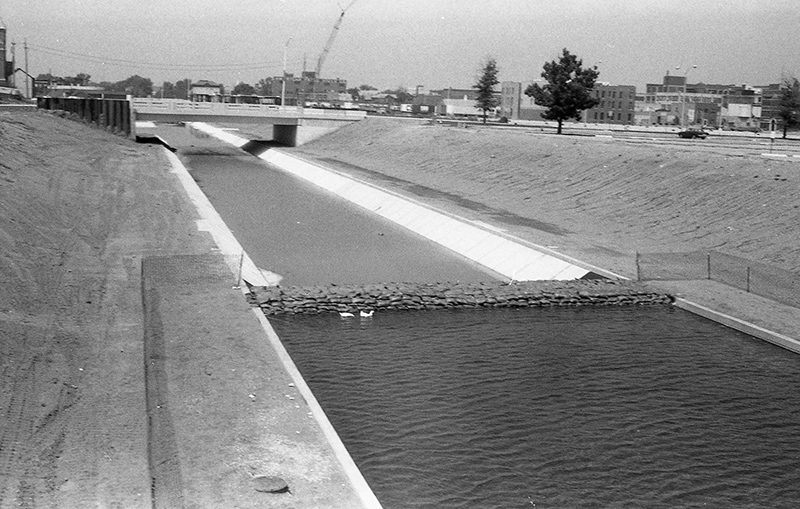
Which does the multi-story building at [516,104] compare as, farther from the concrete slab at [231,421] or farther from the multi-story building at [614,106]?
the concrete slab at [231,421]

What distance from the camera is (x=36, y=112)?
74062 mm

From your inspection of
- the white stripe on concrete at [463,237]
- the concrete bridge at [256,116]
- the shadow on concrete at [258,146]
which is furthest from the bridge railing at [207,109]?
the white stripe on concrete at [463,237]

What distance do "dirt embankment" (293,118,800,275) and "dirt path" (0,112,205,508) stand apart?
52.4 feet

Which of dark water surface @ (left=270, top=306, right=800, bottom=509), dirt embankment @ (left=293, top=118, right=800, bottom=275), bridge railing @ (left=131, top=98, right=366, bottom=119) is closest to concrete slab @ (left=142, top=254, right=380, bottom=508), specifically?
dark water surface @ (left=270, top=306, right=800, bottom=509)

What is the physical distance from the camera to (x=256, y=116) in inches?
3652

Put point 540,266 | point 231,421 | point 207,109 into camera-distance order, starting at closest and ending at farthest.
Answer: point 231,421
point 540,266
point 207,109

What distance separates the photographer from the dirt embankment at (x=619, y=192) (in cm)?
3484

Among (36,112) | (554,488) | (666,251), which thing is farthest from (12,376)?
(36,112)

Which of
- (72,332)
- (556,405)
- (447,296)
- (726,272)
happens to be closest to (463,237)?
(726,272)

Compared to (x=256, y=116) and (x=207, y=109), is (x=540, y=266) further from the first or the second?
(x=207, y=109)

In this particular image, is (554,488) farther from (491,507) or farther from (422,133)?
(422,133)

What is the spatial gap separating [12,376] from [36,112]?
63270 mm

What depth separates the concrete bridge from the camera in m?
91.1

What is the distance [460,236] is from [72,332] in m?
21.9
